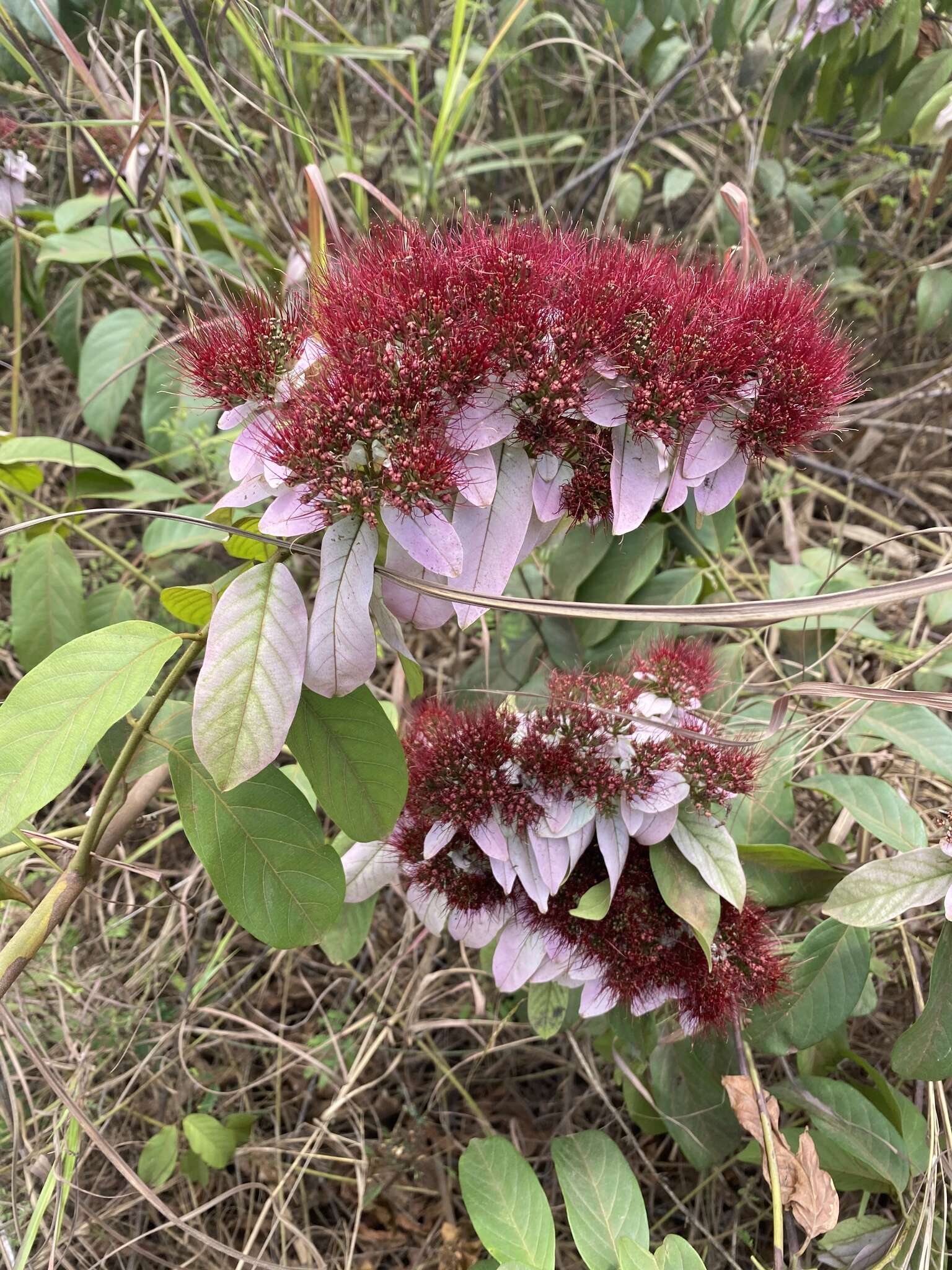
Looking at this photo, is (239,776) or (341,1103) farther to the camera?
(341,1103)

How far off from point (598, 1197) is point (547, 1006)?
0.18 m

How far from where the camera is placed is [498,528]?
0.67m

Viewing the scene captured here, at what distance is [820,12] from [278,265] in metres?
0.89

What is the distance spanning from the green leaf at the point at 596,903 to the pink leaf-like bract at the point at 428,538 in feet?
1.10

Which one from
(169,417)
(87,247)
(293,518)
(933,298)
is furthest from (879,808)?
(87,247)

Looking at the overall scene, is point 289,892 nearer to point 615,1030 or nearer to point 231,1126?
point 615,1030

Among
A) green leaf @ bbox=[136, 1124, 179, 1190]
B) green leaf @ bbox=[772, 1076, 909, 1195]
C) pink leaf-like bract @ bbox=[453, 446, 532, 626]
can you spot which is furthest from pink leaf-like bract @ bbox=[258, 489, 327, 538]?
green leaf @ bbox=[136, 1124, 179, 1190]

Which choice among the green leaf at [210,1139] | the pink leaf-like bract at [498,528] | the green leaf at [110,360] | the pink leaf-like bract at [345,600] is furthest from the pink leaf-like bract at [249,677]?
the green leaf at [110,360]

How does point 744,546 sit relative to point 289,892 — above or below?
below

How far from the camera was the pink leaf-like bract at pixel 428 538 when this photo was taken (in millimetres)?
619

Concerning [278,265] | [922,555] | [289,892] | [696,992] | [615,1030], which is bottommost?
[922,555]

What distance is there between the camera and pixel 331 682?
2.19 ft

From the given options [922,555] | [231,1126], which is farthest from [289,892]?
[922,555]

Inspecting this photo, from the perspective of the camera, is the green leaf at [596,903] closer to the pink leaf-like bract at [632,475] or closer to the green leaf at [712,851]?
the green leaf at [712,851]
